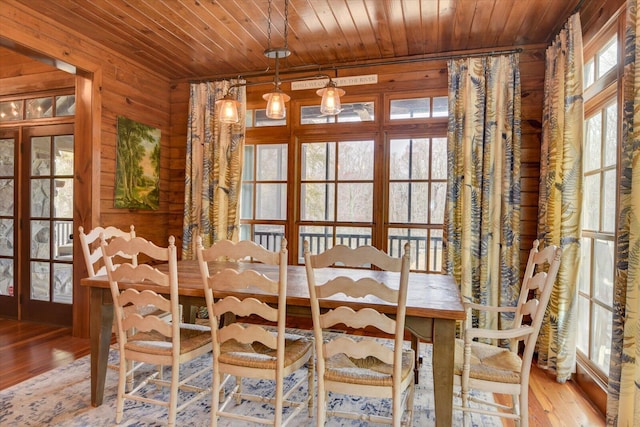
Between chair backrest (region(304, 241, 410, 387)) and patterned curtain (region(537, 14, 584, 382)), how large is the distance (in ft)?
5.49

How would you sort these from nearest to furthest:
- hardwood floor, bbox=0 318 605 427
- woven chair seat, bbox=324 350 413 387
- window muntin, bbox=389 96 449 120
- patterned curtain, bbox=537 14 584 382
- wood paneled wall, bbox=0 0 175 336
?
woven chair seat, bbox=324 350 413 387 → hardwood floor, bbox=0 318 605 427 → patterned curtain, bbox=537 14 584 382 → wood paneled wall, bbox=0 0 175 336 → window muntin, bbox=389 96 449 120

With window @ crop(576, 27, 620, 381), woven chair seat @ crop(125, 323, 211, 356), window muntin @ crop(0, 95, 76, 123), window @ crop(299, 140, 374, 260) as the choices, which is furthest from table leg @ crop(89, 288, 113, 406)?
window @ crop(576, 27, 620, 381)

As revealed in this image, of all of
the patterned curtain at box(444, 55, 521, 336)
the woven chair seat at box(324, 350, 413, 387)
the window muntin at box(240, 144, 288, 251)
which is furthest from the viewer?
the window muntin at box(240, 144, 288, 251)

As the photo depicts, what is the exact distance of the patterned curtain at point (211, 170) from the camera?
3.98 meters

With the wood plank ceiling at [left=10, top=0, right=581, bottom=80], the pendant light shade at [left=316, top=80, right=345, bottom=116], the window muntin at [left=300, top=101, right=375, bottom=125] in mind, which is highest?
the wood plank ceiling at [left=10, top=0, right=581, bottom=80]

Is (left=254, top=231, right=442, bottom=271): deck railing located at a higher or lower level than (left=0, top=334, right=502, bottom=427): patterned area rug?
higher

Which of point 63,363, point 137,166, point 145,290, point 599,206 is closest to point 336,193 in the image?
point 137,166

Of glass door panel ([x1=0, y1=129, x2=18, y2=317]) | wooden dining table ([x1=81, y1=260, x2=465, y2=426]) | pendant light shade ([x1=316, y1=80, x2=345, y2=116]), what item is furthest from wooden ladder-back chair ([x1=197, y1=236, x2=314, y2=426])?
glass door panel ([x1=0, y1=129, x2=18, y2=317])

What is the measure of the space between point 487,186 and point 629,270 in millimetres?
1634

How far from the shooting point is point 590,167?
9.01 feet

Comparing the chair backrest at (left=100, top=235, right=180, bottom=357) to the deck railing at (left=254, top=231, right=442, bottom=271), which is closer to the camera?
the chair backrest at (left=100, top=235, right=180, bottom=357)

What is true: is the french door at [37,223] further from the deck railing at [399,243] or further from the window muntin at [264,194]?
the deck railing at [399,243]

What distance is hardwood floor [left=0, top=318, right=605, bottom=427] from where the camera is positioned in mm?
2227

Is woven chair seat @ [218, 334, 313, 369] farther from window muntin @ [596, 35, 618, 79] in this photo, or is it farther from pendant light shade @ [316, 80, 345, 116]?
window muntin @ [596, 35, 618, 79]
